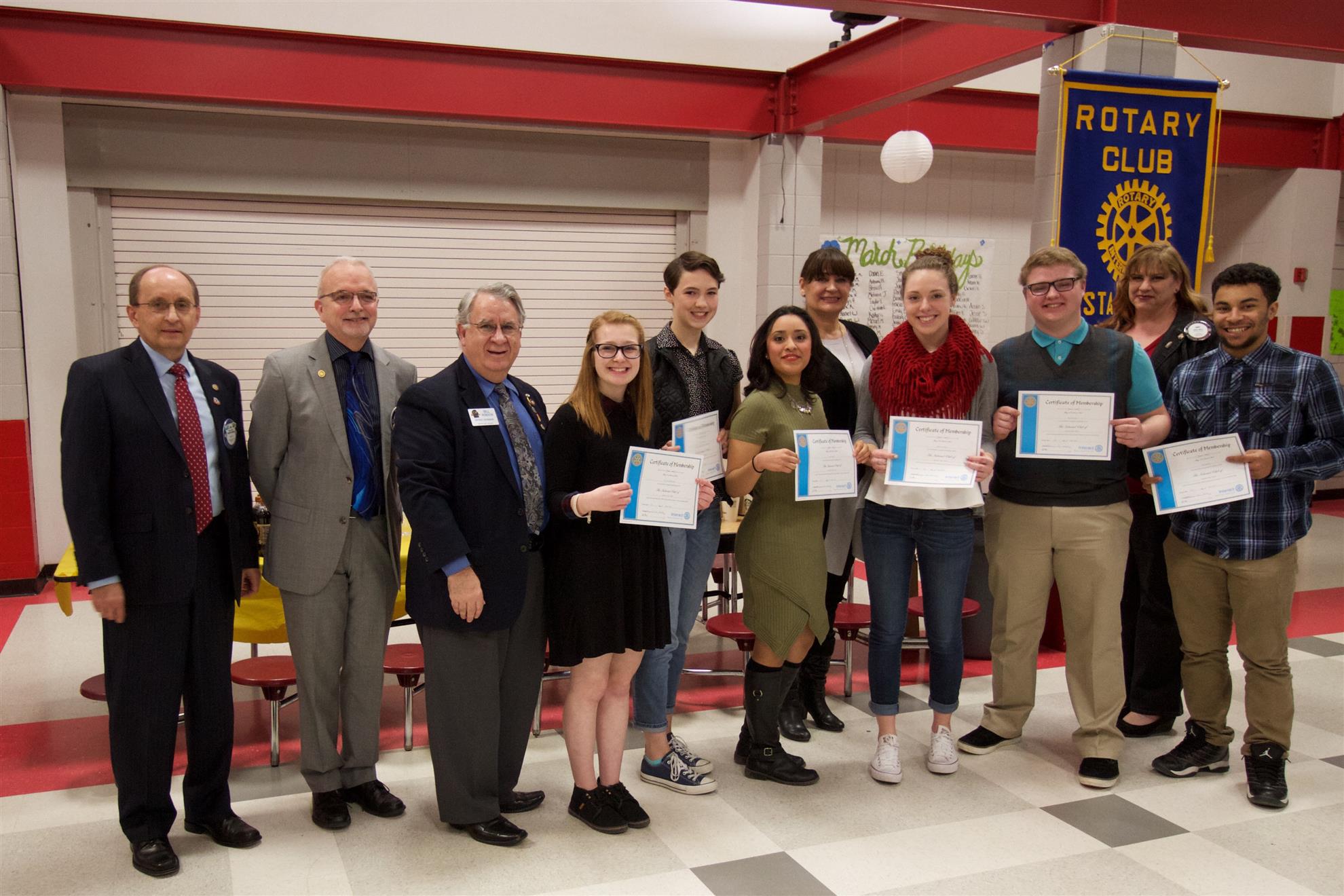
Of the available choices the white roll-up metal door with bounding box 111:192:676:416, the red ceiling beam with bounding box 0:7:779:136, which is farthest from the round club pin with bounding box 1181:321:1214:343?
the white roll-up metal door with bounding box 111:192:676:416

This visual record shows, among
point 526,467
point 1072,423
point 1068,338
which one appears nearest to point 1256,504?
point 1072,423

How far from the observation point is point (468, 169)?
23.4 ft

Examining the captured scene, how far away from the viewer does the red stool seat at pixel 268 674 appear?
3.67m

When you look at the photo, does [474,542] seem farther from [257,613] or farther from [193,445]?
[257,613]

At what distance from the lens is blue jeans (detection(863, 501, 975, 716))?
3.45m

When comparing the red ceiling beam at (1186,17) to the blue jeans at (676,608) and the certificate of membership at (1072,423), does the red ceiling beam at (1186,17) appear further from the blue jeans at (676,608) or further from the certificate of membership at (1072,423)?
the blue jeans at (676,608)

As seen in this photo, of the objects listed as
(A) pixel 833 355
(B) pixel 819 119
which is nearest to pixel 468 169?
(B) pixel 819 119

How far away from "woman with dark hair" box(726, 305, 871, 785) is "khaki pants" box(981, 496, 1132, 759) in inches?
27.0

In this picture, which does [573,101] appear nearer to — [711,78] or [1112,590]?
[711,78]

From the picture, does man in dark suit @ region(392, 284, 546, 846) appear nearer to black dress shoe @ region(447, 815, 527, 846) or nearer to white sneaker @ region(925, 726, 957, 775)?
black dress shoe @ region(447, 815, 527, 846)

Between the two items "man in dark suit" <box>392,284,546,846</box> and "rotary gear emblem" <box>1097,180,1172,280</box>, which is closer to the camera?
"man in dark suit" <box>392,284,546,846</box>

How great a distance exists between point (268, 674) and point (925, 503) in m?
2.49

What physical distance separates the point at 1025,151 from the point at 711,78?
2.83 metres

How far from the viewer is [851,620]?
4.46 m
